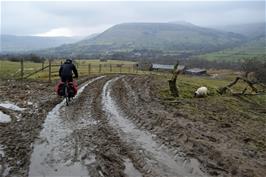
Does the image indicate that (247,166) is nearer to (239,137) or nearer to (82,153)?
(239,137)

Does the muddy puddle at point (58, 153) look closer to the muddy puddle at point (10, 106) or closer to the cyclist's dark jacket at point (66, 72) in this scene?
the muddy puddle at point (10, 106)

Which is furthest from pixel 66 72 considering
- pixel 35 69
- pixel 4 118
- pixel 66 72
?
pixel 35 69

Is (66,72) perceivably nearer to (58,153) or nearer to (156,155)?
(58,153)

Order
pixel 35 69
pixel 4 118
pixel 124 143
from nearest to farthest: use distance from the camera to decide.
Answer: pixel 124 143
pixel 4 118
pixel 35 69

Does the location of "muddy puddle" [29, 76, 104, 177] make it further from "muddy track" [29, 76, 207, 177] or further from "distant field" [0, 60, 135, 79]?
"distant field" [0, 60, 135, 79]

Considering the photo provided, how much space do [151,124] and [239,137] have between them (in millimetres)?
3353

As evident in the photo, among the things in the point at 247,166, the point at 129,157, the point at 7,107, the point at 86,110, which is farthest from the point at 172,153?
the point at 7,107

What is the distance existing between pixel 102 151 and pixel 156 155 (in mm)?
1500

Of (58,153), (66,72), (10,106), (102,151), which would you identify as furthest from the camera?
(66,72)

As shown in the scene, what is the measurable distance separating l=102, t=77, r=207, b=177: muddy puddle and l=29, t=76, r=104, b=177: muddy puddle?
141cm

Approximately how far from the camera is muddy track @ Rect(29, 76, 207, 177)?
27.7 feet

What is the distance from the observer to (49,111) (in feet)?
53.3

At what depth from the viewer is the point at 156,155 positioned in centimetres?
974

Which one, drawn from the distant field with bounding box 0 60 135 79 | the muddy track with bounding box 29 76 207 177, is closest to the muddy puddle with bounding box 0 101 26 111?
the muddy track with bounding box 29 76 207 177
